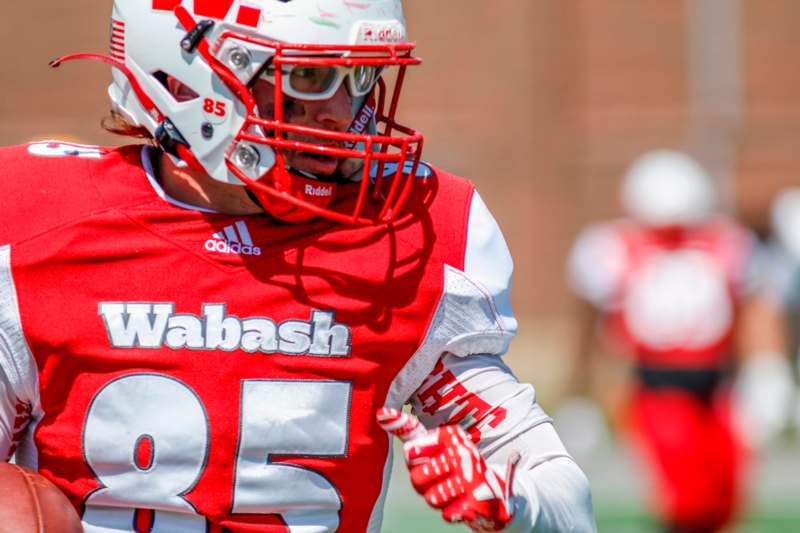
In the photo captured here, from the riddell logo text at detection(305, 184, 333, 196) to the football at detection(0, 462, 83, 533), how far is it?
61 centimetres

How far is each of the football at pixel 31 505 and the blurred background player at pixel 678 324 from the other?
5.16 metres

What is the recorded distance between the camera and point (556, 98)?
43.2ft

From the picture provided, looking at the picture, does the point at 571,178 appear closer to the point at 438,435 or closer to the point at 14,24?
the point at 14,24

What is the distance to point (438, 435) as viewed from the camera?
2.25 metres

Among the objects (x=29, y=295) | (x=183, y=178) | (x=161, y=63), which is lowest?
(x=29, y=295)

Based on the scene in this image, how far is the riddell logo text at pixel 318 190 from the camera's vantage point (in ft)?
8.28

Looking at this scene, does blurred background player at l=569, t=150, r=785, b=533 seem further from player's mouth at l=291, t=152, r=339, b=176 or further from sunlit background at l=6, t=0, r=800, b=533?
player's mouth at l=291, t=152, r=339, b=176

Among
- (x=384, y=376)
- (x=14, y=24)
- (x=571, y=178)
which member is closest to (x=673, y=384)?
(x=384, y=376)

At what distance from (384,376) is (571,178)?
10718 mm

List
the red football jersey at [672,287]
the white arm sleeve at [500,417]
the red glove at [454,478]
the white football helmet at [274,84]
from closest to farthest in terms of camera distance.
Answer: the red glove at [454,478], the white football helmet at [274,84], the white arm sleeve at [500,417], the red football jersey at [672,287]

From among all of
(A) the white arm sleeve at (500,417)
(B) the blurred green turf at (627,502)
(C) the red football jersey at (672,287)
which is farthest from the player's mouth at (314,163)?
(C) the red football jersey at (672,287)

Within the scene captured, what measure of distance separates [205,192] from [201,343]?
288 millimetres

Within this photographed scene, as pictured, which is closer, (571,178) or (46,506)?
(46,506)

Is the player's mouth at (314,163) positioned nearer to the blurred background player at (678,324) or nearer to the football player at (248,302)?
the football player at (248,302)
